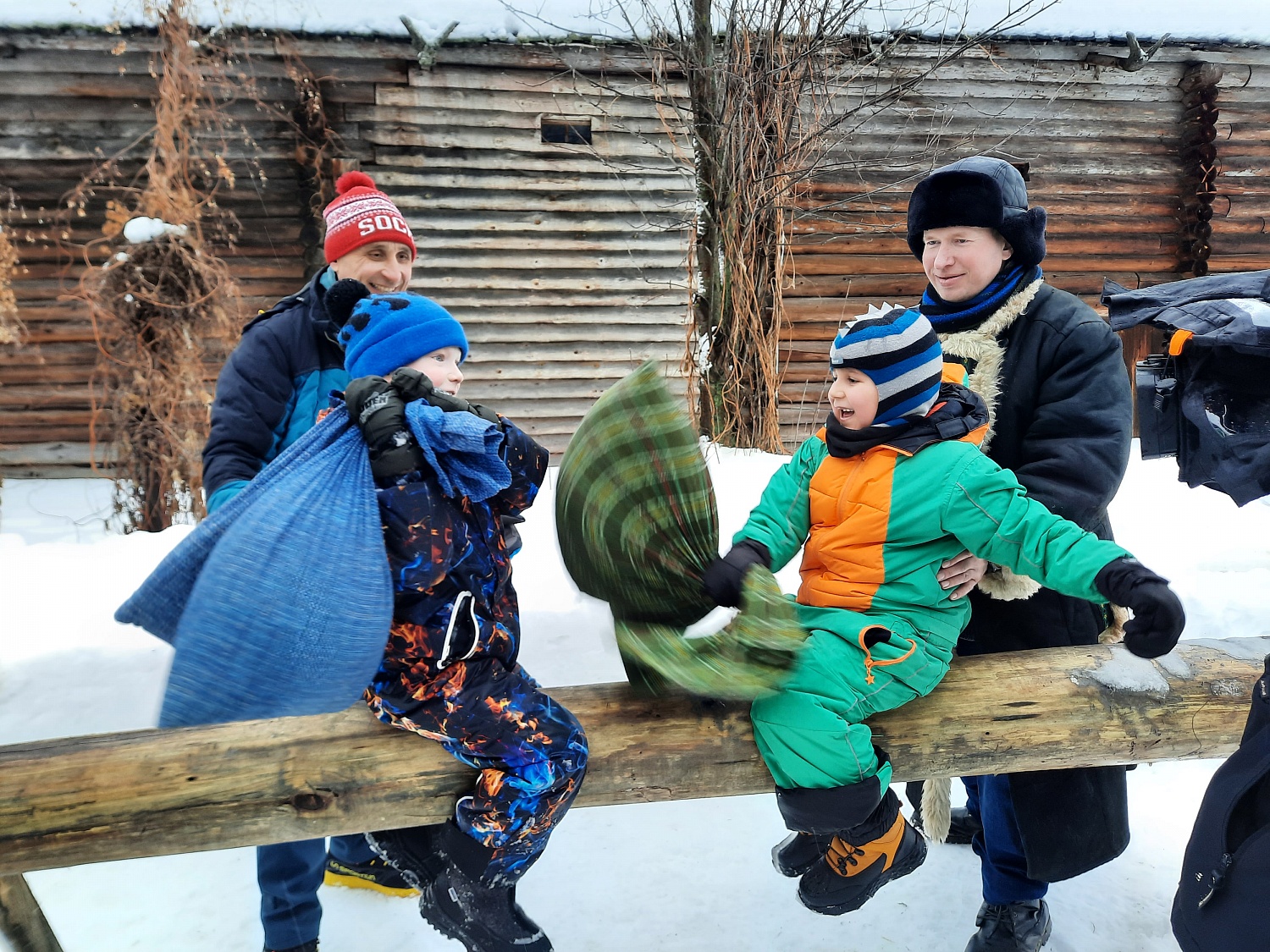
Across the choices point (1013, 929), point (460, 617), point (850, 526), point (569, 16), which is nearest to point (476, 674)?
point (460, 617)

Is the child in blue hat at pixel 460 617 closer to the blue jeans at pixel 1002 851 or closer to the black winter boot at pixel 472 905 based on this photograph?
the black winter boot at pixel 472 905

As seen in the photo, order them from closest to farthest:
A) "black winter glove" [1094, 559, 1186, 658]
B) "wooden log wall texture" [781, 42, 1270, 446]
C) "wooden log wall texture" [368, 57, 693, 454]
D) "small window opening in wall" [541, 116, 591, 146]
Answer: "black winter glove" [1094, 559, 1186, 658] → "wooden log wall texture" [368, 57, 693, 454] → "small window opening in wall" [541, 116, 591, 146] → "wooden log wall texture" [781, 42, 1270, 446]

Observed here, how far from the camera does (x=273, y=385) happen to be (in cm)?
220

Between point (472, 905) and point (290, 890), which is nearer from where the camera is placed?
point (472, 905)

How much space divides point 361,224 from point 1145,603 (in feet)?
7.06

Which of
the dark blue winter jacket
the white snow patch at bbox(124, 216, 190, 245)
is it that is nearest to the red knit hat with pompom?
the dark blue winter jacket

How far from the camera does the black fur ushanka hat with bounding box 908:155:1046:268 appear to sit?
2.08 meters

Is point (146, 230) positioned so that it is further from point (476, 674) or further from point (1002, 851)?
point (1002, 851)

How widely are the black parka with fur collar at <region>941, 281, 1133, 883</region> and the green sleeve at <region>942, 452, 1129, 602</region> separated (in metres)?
0.27

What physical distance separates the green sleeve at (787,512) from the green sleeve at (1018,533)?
362mm

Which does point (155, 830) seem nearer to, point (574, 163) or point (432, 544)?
point (432, 544)

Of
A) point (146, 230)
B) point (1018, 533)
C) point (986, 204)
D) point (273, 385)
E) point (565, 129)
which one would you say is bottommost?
point (1018, 533)

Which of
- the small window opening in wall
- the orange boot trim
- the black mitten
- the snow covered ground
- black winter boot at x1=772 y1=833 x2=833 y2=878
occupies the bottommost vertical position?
the snow covered ground

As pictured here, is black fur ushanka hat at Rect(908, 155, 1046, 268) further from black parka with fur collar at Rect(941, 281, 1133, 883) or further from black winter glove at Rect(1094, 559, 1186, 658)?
black winter glove at Rect(1094, 559, 1186, 658)
